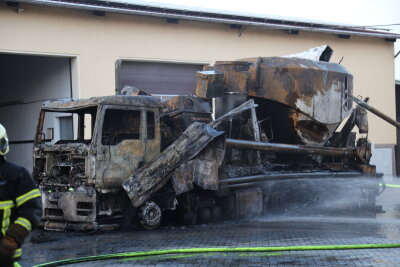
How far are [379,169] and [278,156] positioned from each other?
1168cm

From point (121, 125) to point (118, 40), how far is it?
6775mm

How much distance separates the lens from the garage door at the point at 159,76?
1719 centimetres

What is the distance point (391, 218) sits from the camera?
38.4 ft

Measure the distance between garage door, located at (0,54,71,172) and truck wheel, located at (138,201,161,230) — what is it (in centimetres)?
743

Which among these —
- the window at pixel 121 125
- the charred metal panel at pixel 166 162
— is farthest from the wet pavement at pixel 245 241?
the window at pixel 121 125

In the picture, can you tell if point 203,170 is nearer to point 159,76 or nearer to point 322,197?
point 322,197

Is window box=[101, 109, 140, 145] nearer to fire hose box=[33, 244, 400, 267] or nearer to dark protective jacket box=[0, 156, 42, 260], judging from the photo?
fire hose box=[33, 244, 400, 267]

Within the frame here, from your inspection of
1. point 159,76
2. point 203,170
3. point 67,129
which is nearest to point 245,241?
point 203,170

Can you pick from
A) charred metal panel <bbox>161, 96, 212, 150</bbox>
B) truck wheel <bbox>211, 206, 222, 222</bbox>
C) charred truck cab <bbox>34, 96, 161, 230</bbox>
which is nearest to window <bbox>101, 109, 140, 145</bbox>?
charred truck cab <bbox>34, 96, 161, 230</bbox>

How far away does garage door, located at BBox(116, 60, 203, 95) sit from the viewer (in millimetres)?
17188

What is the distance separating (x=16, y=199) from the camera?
13.7 feet

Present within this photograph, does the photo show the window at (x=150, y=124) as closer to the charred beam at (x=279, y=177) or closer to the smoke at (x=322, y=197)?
the charred beam at (x=279, y=177)

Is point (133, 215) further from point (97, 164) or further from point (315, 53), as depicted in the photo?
point (315, 53)

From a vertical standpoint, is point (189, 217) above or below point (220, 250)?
below
